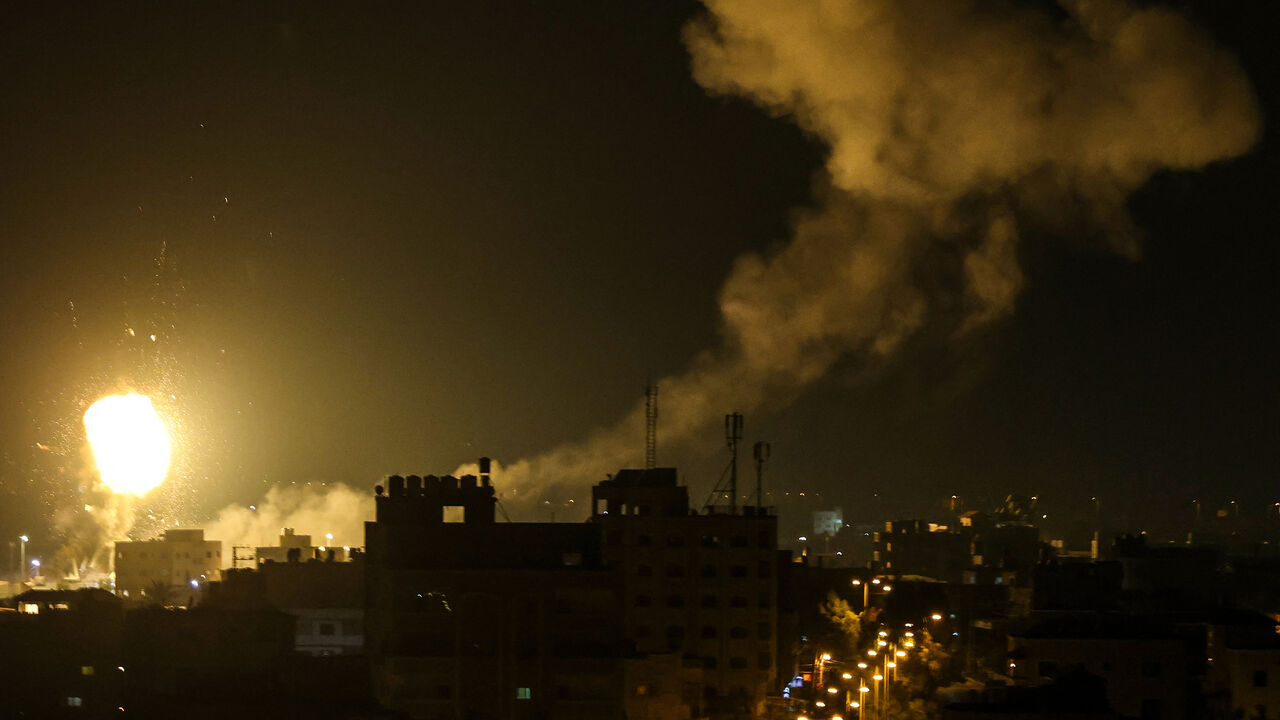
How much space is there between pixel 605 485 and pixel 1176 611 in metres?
18.4

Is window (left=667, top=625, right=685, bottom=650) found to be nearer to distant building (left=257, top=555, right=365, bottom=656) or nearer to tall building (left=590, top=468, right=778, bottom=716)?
tall building (left=590, top=468, right=778, bottom=716)

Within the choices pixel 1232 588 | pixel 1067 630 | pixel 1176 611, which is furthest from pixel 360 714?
pixel 1232 588

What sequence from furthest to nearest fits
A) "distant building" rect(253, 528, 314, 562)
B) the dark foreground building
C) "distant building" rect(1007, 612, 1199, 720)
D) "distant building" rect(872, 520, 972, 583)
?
"distant building" rect(872, 520, 972, 583) → "distant building" rect(253, 528, 314, 562) → the dark foreground building → "distant building" rect(1007, 612, 1199, 720)

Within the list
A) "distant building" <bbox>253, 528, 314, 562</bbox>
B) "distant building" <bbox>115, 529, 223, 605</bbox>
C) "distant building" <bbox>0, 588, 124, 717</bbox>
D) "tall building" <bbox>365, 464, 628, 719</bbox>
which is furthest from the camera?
"distant building" <bbox>115, 529, 223, 605</bbox>

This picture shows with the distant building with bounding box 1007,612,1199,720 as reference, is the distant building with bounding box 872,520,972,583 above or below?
above

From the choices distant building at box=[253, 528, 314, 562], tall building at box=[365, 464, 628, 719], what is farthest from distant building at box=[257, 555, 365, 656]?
distant building at box=[253, 528, 314, 562]

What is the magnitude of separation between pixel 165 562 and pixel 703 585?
131 ft

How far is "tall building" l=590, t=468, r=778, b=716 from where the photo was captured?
147 feet

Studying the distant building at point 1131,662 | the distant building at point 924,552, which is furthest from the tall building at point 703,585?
the distant building at point 924,552

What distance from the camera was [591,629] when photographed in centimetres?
4216

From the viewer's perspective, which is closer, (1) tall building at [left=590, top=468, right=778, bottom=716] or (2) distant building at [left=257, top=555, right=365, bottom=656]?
(1) tall building at [left=590, top=468, right=778, bottom=716]

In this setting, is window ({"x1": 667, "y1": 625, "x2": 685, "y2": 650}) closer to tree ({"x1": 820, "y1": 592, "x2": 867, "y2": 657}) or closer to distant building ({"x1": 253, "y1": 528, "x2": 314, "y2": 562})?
tree ({"x1": 820, "y1": 592, "x2": 867, "y2": 657})

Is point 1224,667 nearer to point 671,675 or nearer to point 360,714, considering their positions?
point 671,675

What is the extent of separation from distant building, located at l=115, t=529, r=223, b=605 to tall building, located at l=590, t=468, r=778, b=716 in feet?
113
